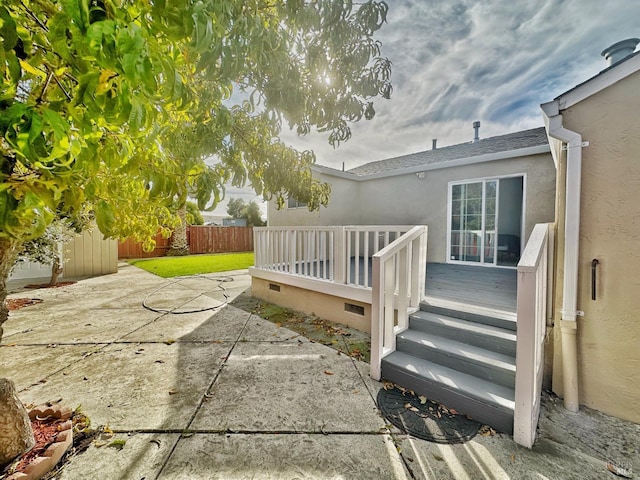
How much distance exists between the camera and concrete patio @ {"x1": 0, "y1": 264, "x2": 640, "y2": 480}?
197 centimetres

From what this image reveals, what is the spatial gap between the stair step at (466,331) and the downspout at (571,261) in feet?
1.57

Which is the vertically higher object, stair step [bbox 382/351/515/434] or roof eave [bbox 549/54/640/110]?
roof eave [bbox 549/54/640/110]

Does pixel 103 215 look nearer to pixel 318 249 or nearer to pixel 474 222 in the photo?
pixel 318 249

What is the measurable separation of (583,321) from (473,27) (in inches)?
190

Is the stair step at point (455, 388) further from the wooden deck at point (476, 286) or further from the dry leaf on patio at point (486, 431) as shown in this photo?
the wooden deck at point (476, 286)

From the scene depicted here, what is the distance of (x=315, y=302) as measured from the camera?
5.33m

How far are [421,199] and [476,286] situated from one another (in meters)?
4.02

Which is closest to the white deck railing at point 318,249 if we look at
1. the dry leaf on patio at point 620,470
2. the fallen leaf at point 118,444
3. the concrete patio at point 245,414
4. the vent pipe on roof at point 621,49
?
the concrete patio at point 245,414

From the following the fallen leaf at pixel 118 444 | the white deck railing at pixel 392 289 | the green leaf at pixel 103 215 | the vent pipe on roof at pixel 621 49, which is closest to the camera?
the green leaf at pixel 103 215

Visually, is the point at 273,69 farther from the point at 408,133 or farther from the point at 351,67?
the point at 408,133

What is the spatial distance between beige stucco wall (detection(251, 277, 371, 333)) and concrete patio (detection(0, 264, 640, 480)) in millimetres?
879

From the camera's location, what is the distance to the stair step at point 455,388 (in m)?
2.37

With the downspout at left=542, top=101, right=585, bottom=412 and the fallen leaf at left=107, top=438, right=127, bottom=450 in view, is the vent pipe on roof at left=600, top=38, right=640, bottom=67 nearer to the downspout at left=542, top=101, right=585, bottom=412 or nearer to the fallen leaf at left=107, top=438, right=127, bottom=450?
the downspout at left=542, top=101, right=585, bottom=412

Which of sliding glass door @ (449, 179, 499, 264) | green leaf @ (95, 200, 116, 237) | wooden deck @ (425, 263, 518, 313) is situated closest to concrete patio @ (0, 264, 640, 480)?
wooden deck @ (425, 263, 518, 313)
